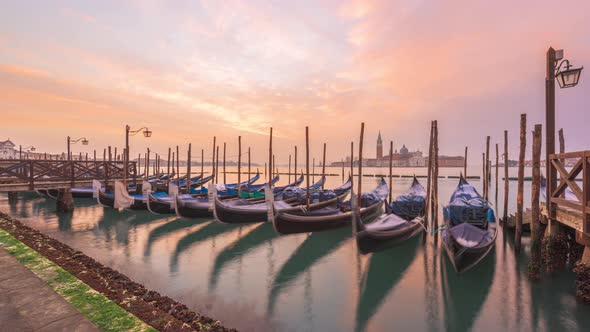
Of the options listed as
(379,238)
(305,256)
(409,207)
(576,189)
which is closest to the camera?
A: (576,189)

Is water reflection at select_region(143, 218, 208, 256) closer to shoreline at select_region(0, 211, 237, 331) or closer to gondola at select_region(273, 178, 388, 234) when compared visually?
shoreline at select_region(0, 211, 237, 331)

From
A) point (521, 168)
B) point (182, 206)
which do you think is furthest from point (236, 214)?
point (521, 168)

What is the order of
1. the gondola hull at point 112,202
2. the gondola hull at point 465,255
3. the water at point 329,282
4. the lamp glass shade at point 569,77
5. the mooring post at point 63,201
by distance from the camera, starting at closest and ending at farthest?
the water at point 329,282 < the lamp glass shade at point 569,77 < the gondola hull at point 465,255 < the gondola hull at point 112,202 < the mooring post at point 63,201

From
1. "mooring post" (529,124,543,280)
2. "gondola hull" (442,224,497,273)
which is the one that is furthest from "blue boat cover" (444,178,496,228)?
"mooring post" (529,124,543,280)

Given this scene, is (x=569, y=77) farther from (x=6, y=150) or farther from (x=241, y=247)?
(x=6, y=150)

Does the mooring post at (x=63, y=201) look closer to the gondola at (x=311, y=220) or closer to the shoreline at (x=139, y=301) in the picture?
the shoreline at (x=139, y=301)

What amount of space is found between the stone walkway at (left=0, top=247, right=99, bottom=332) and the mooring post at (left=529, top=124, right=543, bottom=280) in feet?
27.6

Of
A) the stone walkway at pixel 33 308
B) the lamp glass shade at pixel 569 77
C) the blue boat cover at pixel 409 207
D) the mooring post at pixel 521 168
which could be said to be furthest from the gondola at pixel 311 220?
the lamp glass shade at pixel 569 77

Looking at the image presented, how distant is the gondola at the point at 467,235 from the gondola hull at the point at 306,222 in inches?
160

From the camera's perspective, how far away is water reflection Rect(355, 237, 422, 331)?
5531mm

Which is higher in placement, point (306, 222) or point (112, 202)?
point (306, 222)

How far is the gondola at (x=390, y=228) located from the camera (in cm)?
750

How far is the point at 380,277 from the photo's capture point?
7.26 meters

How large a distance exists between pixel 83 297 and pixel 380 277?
653cm
